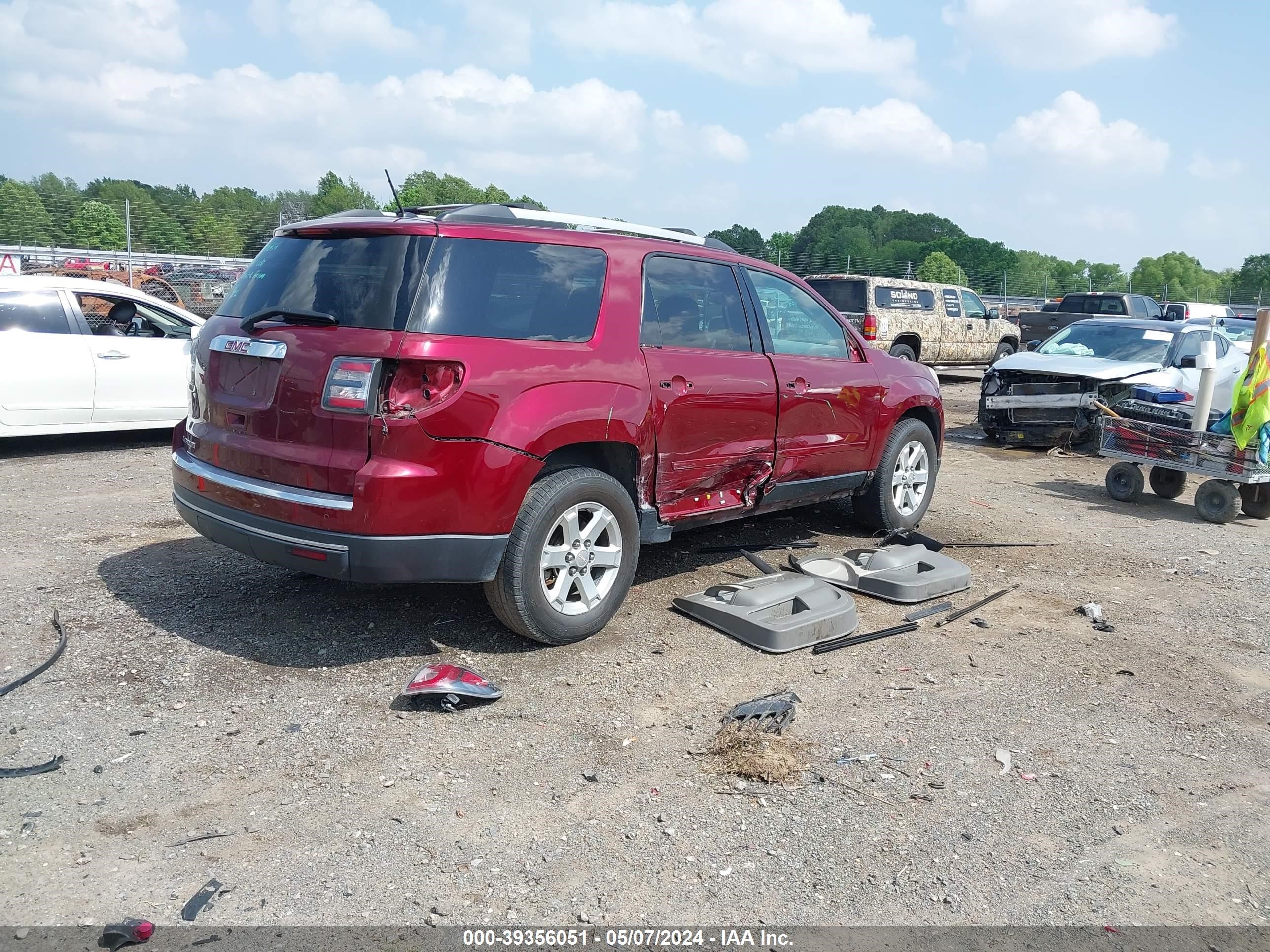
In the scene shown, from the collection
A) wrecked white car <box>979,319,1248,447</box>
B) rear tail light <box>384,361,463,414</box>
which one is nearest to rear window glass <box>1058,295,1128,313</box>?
wrecked white car <box>979,319,1248,447</box>

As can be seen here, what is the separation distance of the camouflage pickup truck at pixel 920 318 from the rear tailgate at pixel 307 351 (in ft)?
41.7

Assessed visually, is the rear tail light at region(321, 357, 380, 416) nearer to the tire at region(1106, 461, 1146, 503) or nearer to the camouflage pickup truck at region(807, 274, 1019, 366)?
the tire at region(1106, 461, 1146, 503)

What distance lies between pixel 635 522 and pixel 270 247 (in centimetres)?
219

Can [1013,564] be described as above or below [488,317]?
below

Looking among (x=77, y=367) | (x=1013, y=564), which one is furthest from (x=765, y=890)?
(x=77, y=367)

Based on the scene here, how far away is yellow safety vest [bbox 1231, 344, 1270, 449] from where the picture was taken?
8055 mm

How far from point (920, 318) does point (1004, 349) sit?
432 centimetres

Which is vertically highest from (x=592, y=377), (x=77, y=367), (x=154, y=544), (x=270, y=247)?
(x=270, y=247)

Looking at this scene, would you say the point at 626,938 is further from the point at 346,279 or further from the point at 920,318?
the point at 920,318

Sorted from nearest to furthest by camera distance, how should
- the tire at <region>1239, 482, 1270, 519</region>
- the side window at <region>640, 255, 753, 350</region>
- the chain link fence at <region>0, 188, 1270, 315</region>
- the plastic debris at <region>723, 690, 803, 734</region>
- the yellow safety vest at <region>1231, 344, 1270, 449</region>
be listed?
the plastic debris at <region>723, 690, 803, 734</region> < the side window at <region>640, 255, 753, 350</region> < the yellow safety vest at <region>1231, 344, 1270, 449</region> < the tire at <region>1239, 482, 1270, 519</region> < the chain link fence at <region>0, 188, 1270, 315</region>

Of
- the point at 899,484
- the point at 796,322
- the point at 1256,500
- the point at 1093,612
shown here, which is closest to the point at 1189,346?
the point at 1256,500

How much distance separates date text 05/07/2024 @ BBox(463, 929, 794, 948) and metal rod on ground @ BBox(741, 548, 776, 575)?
321 cm

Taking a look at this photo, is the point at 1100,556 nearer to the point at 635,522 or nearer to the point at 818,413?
the point at 818,413

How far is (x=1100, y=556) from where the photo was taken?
7008mm
